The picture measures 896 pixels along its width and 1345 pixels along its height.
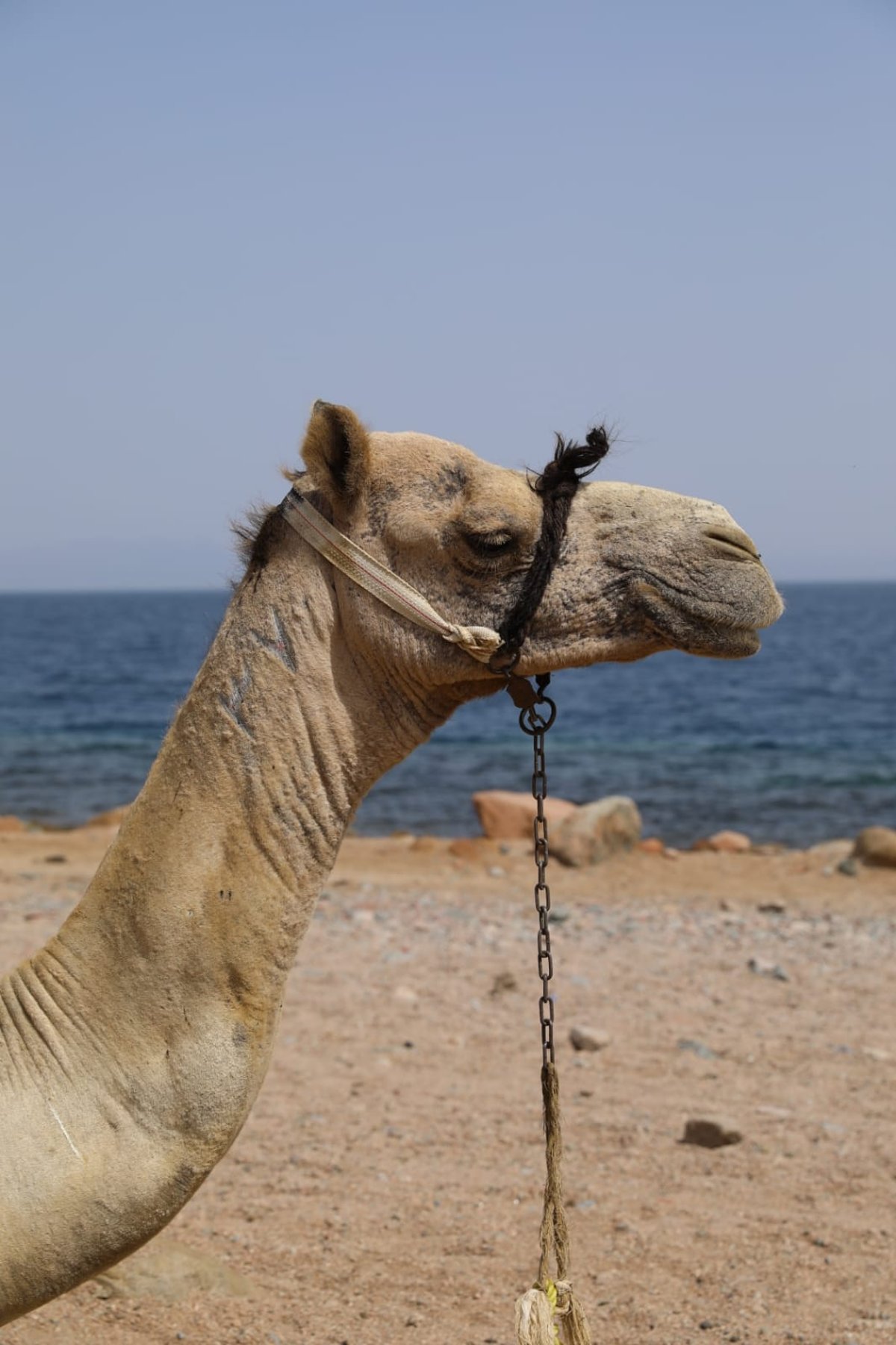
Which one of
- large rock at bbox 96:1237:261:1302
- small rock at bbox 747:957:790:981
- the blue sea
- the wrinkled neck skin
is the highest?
the wrinkled neck skin

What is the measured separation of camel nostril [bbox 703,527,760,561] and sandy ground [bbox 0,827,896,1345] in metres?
3.04

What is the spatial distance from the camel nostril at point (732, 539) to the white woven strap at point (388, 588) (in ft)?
1.74

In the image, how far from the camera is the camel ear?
2.99 m

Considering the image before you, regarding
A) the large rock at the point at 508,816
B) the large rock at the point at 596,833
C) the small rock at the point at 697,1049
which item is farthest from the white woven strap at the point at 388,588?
the large rock at the point at 508,816

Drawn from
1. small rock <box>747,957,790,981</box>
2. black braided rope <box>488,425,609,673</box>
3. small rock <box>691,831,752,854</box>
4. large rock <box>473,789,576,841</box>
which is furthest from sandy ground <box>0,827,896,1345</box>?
small rock <box>691,831,752,854</box>

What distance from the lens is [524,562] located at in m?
3.10

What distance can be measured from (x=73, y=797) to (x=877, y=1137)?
64.7 feet

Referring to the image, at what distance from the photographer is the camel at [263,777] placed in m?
2.85

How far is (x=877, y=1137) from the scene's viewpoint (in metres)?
7.01

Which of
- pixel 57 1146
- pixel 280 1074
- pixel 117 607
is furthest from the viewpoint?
pixel 117 607

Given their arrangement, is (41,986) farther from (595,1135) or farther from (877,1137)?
(877,1137)

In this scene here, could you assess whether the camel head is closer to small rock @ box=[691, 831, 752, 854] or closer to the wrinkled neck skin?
the wrinkled neck skin

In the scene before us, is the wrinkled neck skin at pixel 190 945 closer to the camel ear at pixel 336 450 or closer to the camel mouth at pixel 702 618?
the camel ear at pixel 336 450

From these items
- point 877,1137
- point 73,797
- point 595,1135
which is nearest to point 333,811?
point 595,1135
